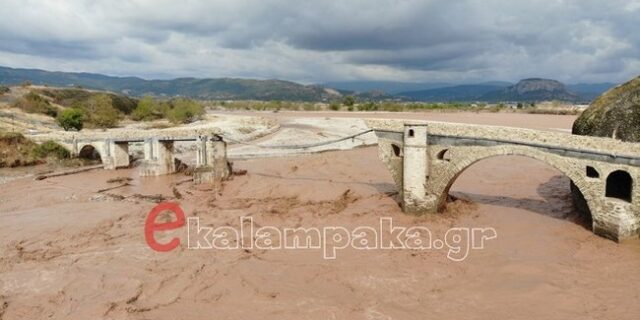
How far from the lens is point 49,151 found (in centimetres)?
3541

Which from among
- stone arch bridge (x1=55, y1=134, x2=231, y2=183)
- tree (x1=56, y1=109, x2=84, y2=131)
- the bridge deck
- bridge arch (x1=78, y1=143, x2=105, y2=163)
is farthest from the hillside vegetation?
the bridge deck

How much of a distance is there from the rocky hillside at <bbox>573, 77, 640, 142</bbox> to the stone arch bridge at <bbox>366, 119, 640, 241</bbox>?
1.04 metres

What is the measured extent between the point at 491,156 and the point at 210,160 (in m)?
17.0

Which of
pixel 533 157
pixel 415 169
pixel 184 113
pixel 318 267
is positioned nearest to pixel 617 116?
pixel 533 157

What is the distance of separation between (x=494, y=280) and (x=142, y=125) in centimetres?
5203

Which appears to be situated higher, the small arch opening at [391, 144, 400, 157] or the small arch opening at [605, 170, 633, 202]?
the small arch opening at [391, 144, 400, 157]

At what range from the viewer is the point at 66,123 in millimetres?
46719

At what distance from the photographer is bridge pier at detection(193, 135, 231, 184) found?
28.3 meters

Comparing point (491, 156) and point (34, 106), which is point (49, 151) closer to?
point (34, 106)

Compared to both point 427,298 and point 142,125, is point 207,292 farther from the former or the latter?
point 142,125

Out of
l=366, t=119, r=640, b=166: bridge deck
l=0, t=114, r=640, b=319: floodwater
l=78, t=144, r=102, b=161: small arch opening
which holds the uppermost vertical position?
l=366, t=119, r=640, b=166: bridge deck

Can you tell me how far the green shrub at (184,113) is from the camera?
64.4 meters

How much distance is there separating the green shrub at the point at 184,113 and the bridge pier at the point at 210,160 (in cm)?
3659

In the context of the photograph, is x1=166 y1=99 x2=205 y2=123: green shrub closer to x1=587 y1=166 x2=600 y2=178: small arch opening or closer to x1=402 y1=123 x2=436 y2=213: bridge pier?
x1=402 y1=123 x2=436 y2=213: bridge pier
